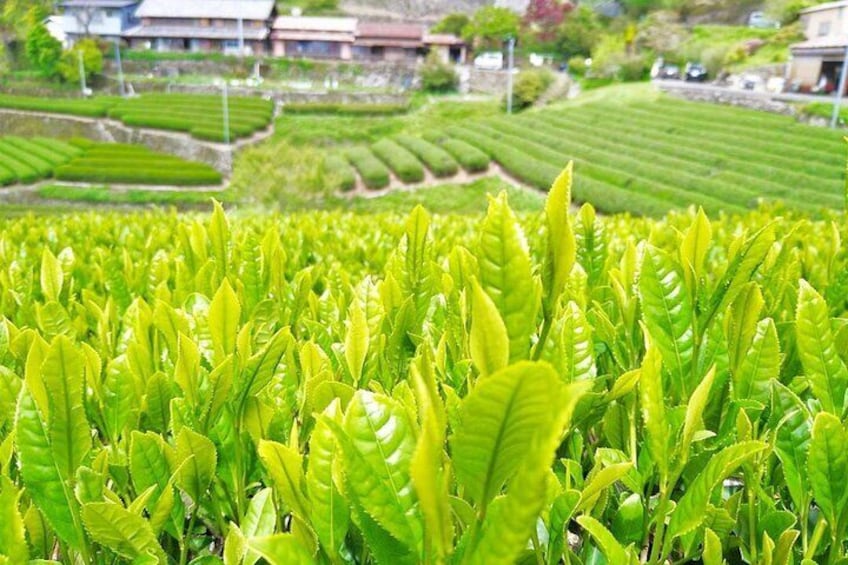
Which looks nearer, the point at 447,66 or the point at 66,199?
the point at 66,199

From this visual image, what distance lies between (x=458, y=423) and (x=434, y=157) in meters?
27.4

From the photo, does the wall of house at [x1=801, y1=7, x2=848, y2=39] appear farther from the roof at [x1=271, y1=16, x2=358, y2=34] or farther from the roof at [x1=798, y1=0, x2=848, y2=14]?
the roof at [x1=271, y1=16, x2=358, y2=34]

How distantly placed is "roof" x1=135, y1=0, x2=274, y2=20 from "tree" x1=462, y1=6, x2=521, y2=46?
54.0 ft

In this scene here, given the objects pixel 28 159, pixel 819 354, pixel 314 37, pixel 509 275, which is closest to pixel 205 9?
pixel 314 37

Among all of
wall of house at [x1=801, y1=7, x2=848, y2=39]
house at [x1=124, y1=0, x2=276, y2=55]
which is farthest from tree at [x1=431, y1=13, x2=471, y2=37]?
wall of house at [x1=801, y1=7, x2=848, y2=39]

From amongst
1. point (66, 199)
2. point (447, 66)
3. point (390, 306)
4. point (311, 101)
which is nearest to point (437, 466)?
point (390, 306)

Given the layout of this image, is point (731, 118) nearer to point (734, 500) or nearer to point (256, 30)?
point (734, 500)

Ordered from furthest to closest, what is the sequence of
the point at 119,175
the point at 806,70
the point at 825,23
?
the point at 825,23 < the point at 806,70 < the point at 119,175

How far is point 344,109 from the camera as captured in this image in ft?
128

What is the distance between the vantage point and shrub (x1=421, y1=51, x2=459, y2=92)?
44469 millimetres

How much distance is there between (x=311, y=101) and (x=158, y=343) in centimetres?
4131

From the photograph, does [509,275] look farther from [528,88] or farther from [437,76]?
[437,76]

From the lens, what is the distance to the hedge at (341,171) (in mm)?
25516

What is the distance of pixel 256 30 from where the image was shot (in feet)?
176
